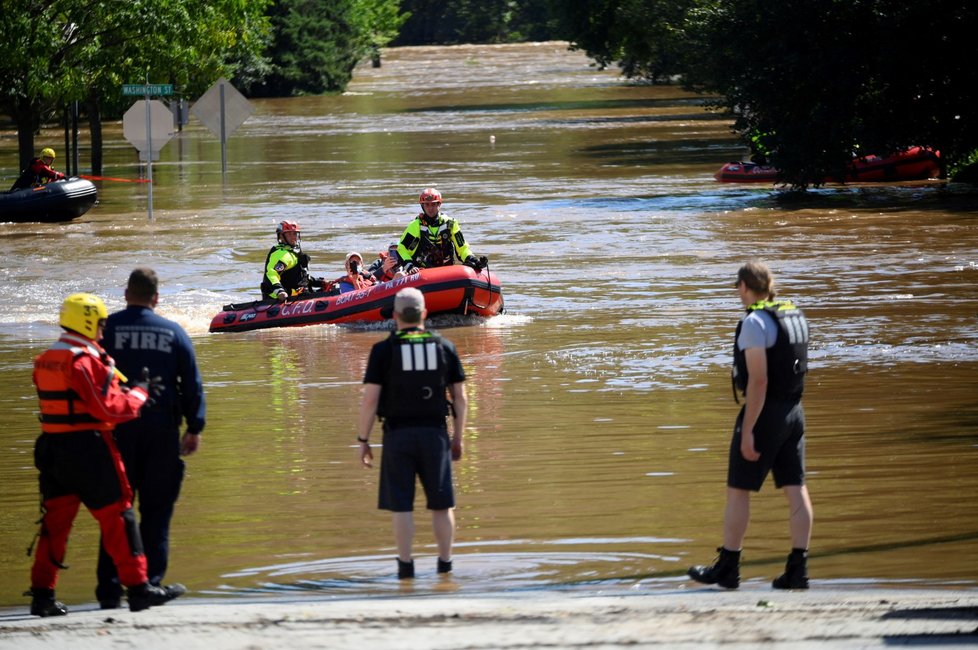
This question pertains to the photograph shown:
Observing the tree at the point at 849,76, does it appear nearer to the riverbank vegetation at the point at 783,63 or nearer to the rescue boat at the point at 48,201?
the riverbank vegetation at the point at 783,63

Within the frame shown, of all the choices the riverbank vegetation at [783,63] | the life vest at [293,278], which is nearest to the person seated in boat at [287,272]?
the life vest at [293,278]

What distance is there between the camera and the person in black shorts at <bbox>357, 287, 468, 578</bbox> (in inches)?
336

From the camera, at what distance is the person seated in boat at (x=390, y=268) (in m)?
20.5

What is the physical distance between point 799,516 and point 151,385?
126 inches

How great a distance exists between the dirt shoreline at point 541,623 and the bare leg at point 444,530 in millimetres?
759

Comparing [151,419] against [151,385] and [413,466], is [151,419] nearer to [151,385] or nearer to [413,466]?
[151,385]

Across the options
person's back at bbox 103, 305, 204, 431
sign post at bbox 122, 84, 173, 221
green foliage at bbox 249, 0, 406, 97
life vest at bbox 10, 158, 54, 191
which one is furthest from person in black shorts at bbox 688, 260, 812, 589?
green foliage at bbox 249, 0, 406, 97

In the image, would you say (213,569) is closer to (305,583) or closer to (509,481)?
(305,583)

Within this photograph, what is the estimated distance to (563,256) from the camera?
92.6 ft

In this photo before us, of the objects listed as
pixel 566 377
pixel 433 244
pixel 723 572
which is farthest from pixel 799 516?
pixel 433 244

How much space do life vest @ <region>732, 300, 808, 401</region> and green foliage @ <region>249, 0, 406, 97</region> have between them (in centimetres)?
8286

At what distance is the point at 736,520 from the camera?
834 cm

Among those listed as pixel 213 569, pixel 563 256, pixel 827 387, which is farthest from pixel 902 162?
pixel 213 569

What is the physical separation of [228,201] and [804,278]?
18.7 metres
